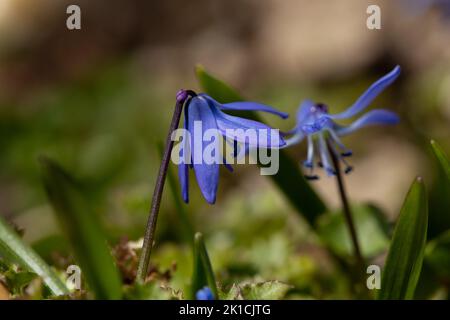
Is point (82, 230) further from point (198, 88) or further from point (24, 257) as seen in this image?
point (198, 88)

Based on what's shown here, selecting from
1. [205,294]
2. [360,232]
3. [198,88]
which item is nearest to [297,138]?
[360,232]

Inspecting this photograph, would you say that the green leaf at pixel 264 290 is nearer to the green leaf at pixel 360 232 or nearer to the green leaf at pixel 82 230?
the green leaf at pixel 82 230

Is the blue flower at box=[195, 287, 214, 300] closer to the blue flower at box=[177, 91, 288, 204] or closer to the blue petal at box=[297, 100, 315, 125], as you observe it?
the blue flower at box=[177, 91, 288, 204]
